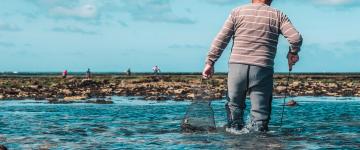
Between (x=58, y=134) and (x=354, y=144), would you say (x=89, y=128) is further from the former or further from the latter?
(x=354, y=144)

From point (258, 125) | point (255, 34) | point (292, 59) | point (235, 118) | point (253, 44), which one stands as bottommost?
point (258, 125)

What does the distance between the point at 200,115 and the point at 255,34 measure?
8.57ft

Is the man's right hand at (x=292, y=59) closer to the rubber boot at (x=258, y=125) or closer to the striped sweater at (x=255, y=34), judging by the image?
the striped sweater at (x=255, y=34)

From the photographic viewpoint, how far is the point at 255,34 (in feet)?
34.0

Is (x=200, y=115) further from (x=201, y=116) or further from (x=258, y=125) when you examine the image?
(x=258, y=125)

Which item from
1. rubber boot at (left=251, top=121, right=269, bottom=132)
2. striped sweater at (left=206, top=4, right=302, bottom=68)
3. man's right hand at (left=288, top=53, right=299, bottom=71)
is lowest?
rubber boot at (left=251, top=121, right=269, bottom=132)

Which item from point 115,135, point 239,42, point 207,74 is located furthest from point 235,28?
point 115,135

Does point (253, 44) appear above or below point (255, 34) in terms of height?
below

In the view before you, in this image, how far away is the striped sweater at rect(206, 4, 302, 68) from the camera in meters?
10.3

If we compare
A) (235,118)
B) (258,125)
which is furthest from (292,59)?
(235,118)

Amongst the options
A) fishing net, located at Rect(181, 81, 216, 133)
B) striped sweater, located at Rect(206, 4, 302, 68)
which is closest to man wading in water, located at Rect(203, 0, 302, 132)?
striped sweater, located at Rect(206, 4, 302, 68)

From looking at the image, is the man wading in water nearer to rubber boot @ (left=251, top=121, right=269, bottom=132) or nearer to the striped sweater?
the striped sweater

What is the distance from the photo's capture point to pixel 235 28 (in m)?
10.4

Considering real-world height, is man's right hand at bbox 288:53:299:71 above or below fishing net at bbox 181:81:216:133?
above
